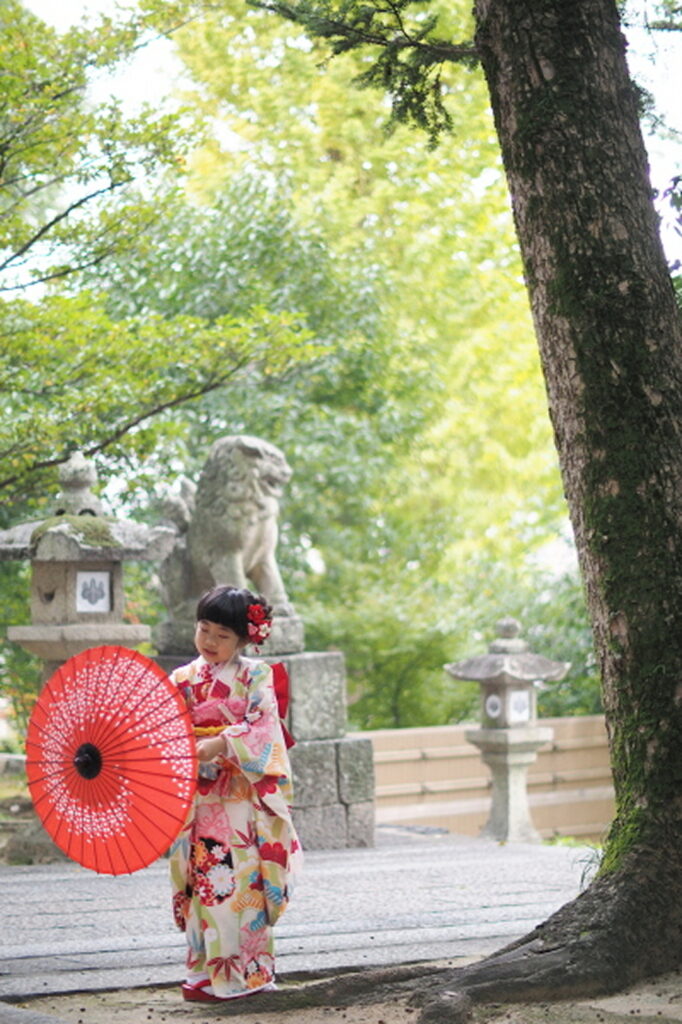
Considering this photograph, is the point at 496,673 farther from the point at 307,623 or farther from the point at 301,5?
the point at 301,5

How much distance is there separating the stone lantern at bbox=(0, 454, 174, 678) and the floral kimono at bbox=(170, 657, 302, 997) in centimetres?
384

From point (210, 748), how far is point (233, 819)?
11.5 inches

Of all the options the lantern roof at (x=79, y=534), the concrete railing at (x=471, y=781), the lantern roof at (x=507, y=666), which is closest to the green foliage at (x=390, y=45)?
the lantern roof at (x=79, y=534)

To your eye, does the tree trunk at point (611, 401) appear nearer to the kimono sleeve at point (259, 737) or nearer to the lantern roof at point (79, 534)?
the kimono sleeve at point (259, 737)

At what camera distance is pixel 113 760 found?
4.32 meters

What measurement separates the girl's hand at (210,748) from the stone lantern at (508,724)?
684 cm

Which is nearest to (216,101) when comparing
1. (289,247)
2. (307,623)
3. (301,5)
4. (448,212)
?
(448,212)

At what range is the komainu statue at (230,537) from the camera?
9336mm

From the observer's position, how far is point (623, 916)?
4.29 m

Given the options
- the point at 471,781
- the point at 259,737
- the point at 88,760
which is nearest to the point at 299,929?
the point at 259,737

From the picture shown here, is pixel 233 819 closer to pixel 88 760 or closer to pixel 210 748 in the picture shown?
pixel 210 748

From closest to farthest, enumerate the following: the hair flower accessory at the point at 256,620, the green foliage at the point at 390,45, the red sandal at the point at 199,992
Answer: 1. the red sandal at the point at 199,992
2. the hair flower accessory at the point at 256,620
3. the green foliage at the point at 390,45

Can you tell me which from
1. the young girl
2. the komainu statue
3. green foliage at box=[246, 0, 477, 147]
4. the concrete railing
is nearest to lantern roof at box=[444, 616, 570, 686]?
the concrete railing

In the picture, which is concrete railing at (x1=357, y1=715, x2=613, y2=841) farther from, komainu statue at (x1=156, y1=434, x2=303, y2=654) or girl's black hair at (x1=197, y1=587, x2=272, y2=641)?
girl's black hair at (x1=197, y1=587, x2=272, y2=641)
